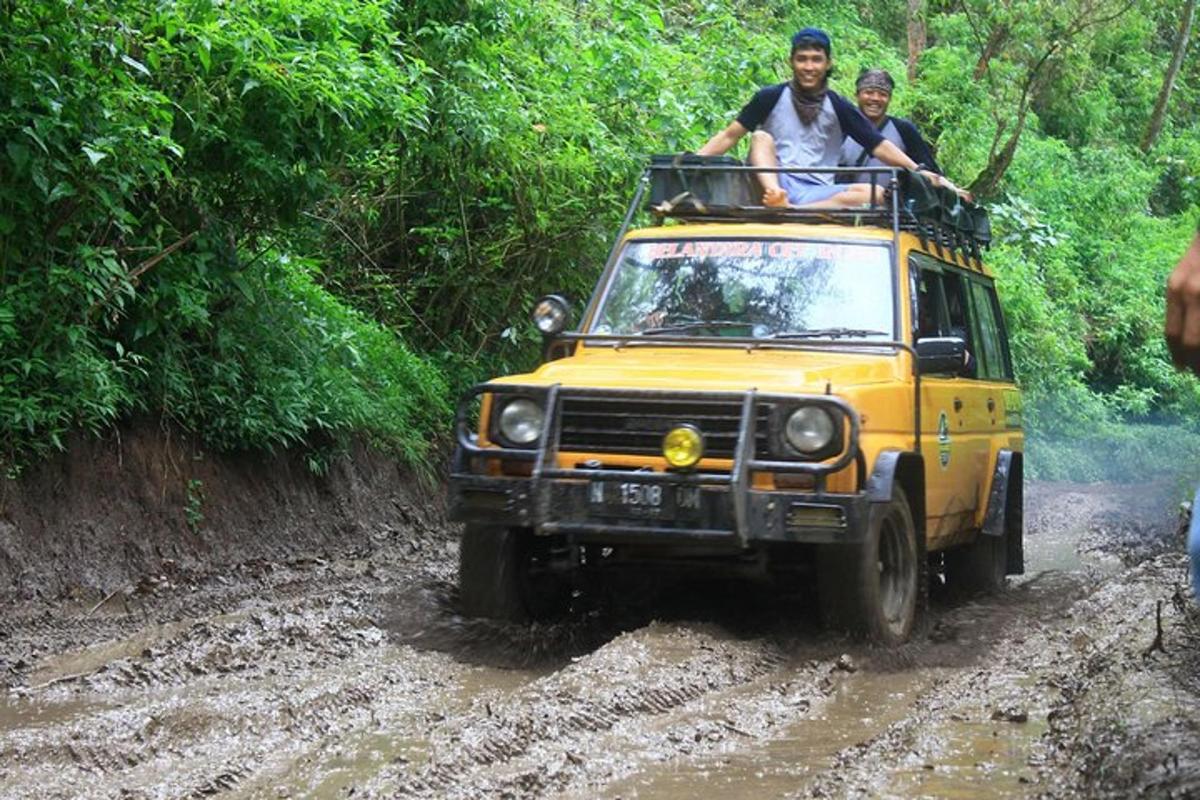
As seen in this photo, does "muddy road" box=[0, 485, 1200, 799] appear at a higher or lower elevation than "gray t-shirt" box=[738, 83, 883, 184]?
lower

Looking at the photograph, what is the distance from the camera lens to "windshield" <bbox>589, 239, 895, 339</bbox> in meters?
7.76

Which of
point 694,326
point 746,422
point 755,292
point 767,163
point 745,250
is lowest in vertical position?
point 746,422

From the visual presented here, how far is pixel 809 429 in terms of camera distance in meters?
6.67

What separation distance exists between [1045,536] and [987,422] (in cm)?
432

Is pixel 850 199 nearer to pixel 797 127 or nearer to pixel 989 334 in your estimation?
pixel 797 127

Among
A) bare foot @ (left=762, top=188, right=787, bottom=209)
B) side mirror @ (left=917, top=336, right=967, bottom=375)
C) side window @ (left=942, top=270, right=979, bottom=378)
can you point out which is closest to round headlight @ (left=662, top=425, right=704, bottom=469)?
side mirror @ (left=917, top=336, right=967, bottom=375)

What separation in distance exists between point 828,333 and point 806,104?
2093 millimetres

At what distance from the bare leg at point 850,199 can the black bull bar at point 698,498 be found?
2076 millimetres

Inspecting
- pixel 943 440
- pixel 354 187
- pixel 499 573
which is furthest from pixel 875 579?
pixel 354 187

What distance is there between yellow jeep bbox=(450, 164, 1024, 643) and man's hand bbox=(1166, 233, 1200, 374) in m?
3.68

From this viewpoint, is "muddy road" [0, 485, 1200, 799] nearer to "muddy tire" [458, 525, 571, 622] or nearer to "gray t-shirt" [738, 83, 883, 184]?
"muddy tire" [458, 525, 571, 622]

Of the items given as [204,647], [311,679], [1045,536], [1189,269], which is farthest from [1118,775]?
[1045,536]

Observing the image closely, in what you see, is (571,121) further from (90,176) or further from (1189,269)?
(1189,269)

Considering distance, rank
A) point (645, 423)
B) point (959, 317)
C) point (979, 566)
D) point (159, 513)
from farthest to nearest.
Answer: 1. point (979, 566)
2. point (959, 317)
3. point (159, 513)
4. point (645, 423)
